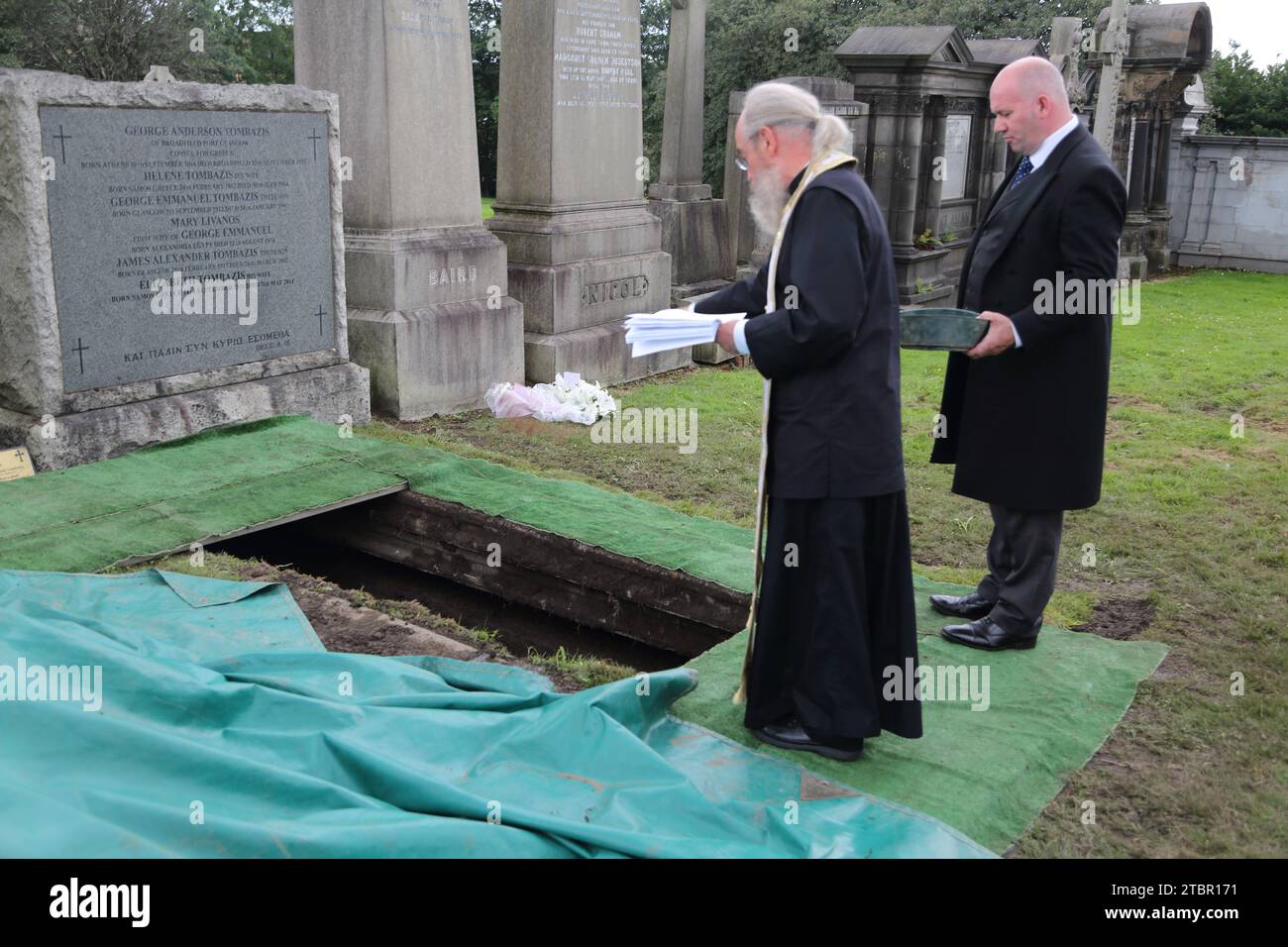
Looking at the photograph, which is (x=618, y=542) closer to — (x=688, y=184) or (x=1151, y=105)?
(x=688, y=184)

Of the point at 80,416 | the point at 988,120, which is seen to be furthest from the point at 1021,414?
the point at 988,120

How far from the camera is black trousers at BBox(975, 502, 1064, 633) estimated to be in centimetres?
397

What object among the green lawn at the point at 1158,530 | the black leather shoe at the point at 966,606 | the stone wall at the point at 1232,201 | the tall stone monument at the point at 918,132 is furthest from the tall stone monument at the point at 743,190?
the stone wall at the point at 1232,201

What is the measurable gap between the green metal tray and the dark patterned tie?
58 cm

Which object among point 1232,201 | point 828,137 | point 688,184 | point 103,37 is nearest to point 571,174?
point 688,184

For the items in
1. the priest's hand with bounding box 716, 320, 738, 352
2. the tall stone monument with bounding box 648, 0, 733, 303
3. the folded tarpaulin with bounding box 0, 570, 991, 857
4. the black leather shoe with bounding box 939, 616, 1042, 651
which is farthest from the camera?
the tall stone monument with bounding box 648, 0, 733, 303

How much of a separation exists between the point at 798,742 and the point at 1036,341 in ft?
5.09

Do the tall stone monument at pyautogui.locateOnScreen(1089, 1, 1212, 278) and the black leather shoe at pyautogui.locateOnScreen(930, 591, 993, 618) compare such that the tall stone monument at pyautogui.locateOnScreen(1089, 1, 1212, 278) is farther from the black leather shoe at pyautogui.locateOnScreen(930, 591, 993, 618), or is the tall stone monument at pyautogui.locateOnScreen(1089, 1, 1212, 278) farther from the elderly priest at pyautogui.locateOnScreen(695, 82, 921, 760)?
the elderly priest at pyautogui.locateOnScreen(695, 82, 921, 760)

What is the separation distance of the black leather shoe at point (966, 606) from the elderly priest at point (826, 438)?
119cm

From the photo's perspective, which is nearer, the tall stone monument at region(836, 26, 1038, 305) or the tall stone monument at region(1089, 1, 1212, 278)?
the tall stone monument at region(836, 26, 1038, 305)

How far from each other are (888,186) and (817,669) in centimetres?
1074

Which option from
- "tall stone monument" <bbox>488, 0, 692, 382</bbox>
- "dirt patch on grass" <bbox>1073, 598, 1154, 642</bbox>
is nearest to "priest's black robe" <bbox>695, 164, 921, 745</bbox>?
"dirt patch on grass" <bbox>1073, 598, 1154, 642</bbox>

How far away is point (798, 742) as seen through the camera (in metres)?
3.33
